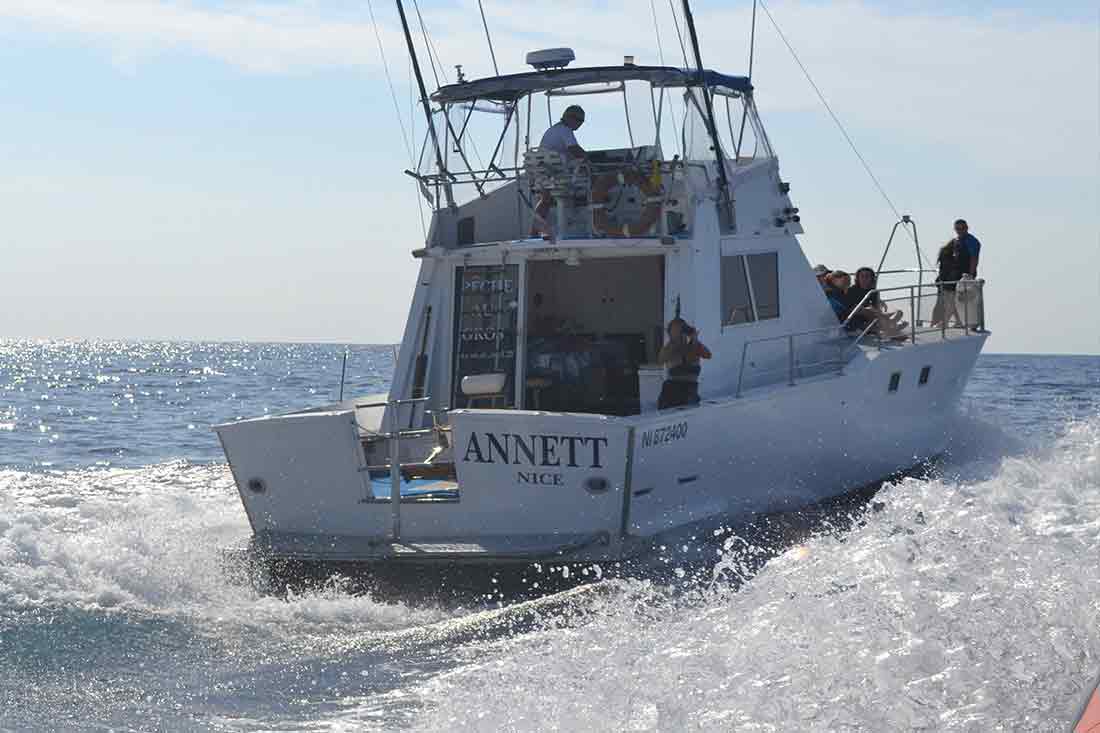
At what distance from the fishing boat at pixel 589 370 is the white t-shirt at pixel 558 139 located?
1.06 ft

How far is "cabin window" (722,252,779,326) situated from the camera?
484 inches

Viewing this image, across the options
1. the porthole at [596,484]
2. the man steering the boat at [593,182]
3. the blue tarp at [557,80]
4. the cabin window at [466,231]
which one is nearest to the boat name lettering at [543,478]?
the porthole at [596,484]

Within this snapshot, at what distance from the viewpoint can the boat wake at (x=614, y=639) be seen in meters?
6.02

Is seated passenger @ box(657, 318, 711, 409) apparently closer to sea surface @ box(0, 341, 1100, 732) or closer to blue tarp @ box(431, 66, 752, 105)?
sea surface @ box(0, 341, 1100, 732)

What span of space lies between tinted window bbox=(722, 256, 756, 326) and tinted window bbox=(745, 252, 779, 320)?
13 centimetres

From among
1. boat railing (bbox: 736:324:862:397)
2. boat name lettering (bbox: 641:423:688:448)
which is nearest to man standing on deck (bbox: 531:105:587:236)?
boat railing (bbox: 736:324:862:397)

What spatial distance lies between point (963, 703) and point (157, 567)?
597 centimetres

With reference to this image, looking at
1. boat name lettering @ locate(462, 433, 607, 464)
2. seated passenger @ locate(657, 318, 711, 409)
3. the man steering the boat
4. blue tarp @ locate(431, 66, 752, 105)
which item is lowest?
boat name lettering @ locate(462, 433, 607, 464)

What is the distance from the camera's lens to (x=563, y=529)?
33.0 ft

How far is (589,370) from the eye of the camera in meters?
12.4

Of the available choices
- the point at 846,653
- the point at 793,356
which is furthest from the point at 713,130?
the point at 846,653

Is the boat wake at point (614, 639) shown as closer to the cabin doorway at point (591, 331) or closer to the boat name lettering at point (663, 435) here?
the boat name lettering at point (663, 435)

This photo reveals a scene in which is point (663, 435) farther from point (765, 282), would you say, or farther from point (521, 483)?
point (765, 282)

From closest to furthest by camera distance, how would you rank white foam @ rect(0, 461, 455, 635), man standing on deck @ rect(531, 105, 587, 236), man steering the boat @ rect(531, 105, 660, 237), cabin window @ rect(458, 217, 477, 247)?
white foam @ rect(0, 461, 455, 635), man steering the boat @ rect(531, 105, 660, 237), man standing on deck @ rect(531, 105, 587, 236), cabin window @ rect(458, 217, 477, 247)
